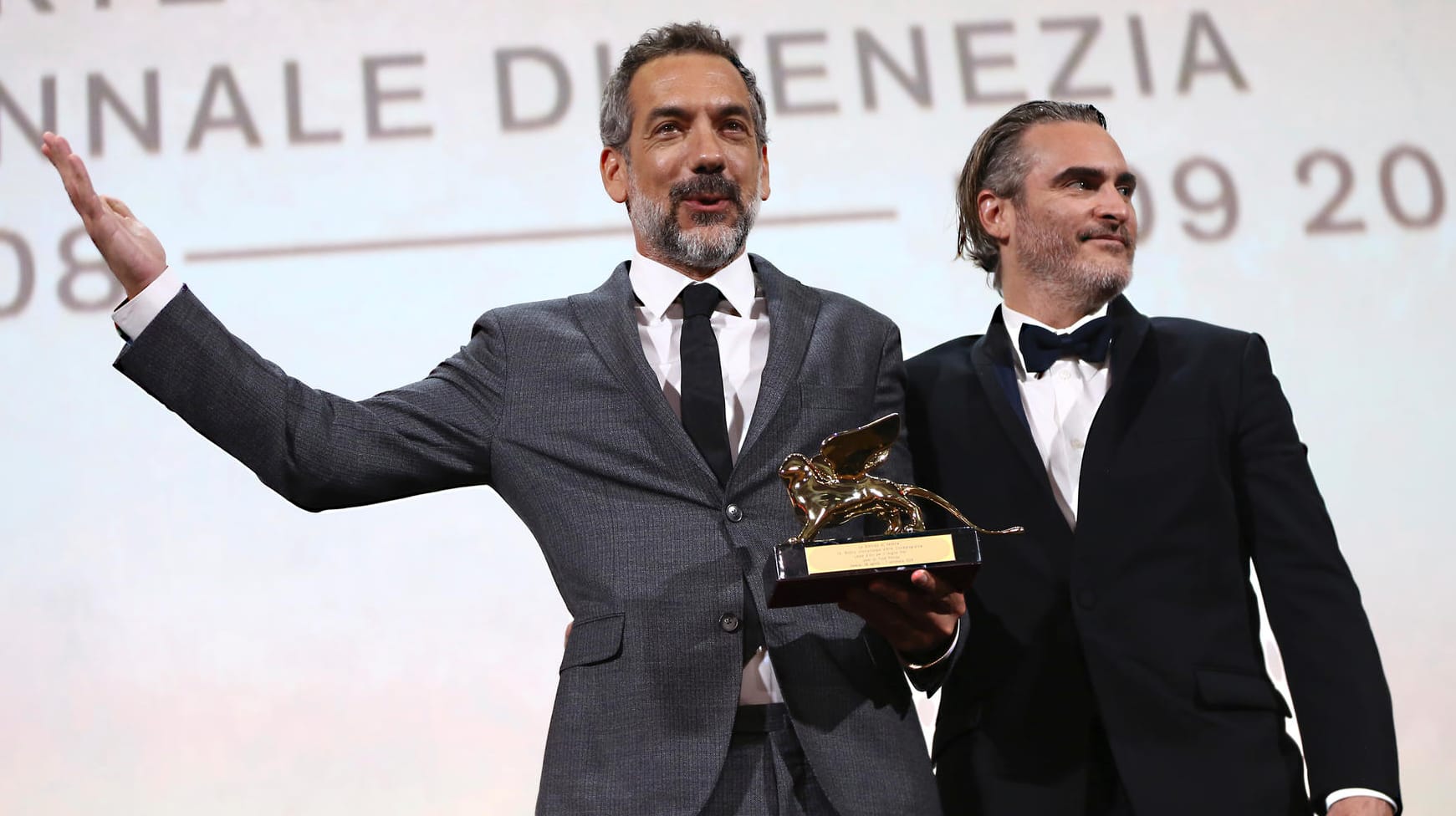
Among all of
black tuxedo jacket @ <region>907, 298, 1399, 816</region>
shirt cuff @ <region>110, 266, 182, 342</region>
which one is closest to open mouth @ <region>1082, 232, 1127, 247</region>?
black tuxedo jacket @ <region>907, 298, 1399, 816</region>

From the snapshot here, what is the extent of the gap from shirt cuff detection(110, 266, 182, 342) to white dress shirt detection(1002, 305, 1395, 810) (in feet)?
3.82

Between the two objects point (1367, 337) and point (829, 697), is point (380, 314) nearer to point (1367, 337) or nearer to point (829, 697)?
point (829, 697)

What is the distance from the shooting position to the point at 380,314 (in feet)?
9.85

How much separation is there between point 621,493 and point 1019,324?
85 cm

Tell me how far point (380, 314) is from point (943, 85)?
135cm

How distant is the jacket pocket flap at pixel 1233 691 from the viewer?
186 centimetres

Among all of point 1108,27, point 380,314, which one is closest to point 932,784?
point 380,314

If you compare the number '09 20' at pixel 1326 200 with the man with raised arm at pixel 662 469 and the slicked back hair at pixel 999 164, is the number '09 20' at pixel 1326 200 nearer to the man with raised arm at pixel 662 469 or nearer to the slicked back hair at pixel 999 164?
the slicked back hair at pixel 999 164

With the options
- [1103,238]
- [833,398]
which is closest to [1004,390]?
[1103,238]

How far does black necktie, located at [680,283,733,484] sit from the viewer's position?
1718 mm

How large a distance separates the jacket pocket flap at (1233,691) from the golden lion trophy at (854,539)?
18.9 inches

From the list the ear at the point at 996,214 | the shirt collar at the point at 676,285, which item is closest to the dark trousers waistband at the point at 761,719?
the shirt collar at the point at 676,285

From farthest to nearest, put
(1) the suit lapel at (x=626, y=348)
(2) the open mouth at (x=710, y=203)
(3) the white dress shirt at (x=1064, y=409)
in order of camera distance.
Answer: (3) the white dress shirt at (x=1064, y=409)
(2) the open mouth at (x=710, y=203)
(1) the suit lapel at (x=626, y=348)

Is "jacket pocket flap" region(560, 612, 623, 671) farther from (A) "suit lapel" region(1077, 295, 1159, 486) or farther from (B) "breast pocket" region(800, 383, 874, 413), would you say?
(A) "suit lapel" region(1077, 295, 1159, 486)
